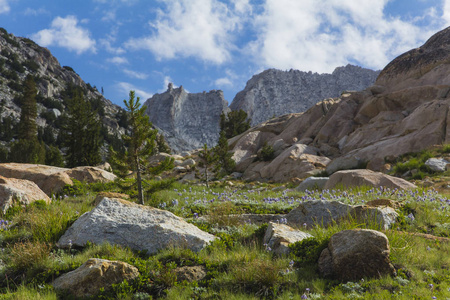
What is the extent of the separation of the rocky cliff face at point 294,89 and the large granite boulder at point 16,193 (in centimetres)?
13977

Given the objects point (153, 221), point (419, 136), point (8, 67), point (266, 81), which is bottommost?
point (153, 221)

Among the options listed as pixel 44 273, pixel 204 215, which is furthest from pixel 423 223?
pixel 44 273

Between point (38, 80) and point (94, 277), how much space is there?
117 m

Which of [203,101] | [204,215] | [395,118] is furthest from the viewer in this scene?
[203,101]

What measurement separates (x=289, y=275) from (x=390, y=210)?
366cm

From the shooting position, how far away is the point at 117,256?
Answer: 17.1 ft

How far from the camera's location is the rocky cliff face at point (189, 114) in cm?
16712

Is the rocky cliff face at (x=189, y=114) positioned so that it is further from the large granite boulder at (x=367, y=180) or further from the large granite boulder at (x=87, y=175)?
the large granite boulder at (x=367, y=180)

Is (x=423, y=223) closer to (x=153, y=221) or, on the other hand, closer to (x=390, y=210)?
(x=390, y=210)

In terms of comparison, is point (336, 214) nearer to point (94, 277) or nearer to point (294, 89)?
point (94, 277)

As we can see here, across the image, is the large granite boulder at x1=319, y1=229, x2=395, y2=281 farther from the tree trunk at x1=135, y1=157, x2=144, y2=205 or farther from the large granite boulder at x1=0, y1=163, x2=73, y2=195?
the large granite boulder at x1=0, y1=163, x2=73, y2=195

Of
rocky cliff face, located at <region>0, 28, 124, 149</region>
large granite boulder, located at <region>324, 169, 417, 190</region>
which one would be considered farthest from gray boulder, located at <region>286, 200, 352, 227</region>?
rocky cliff face, located at <region>0, 28, 124, 149</region>

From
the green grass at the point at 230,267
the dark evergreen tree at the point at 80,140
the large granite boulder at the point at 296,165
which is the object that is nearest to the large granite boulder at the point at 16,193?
the green grass at the point at 230,267

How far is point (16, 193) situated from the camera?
8.72m
